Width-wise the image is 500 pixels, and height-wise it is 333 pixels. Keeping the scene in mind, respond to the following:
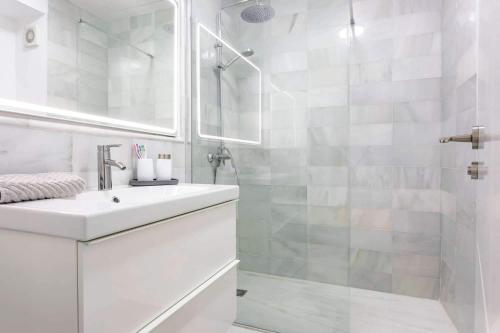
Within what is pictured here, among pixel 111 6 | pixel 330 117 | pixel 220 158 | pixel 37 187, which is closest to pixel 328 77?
pixel 330 117

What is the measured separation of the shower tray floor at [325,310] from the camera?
63.7 inches

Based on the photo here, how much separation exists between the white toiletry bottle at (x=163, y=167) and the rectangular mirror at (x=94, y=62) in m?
0.17

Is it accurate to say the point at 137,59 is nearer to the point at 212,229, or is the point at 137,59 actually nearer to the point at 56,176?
the point at 56,176

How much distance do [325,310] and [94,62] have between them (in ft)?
5.82

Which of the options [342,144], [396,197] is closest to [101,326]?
[342,144]

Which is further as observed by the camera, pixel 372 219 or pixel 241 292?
pixel 372 219

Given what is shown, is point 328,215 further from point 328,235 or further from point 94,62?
point 94,62

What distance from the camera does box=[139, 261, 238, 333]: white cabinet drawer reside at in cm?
82

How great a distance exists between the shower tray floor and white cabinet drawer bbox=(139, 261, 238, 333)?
557 millimetres

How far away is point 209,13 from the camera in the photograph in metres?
1.97

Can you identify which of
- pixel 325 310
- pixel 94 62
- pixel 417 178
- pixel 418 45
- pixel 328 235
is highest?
pixel 418 45

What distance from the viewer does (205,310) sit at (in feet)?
3.33

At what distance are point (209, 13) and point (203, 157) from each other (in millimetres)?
989

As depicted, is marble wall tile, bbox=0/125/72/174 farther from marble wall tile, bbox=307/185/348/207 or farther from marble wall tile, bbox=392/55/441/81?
marble wall tile, bbox=392/55/441/81
